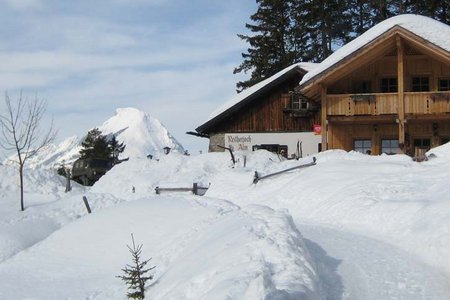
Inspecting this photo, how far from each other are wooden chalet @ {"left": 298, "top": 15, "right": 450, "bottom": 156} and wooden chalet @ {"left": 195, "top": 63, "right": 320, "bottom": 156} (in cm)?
312

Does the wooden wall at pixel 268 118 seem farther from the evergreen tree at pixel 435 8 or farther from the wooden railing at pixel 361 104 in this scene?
the evergreen tree at pixel 435 8

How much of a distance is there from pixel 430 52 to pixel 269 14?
825 inches

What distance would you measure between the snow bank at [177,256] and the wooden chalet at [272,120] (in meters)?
16.3

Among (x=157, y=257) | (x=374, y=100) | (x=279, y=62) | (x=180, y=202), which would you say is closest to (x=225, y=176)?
(x=180, y=202)

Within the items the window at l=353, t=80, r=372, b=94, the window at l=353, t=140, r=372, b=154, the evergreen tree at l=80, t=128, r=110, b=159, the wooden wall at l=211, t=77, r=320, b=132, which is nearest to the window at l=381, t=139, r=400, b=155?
the window at l=353, t=140, r=372, b=154

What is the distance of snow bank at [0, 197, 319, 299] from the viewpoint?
643cm

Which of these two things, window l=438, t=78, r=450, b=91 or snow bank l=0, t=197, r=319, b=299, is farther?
window l=438, t=78, r=450, b=91

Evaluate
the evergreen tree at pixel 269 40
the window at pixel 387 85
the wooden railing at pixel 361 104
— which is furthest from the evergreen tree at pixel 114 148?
the window at pixel 387 85

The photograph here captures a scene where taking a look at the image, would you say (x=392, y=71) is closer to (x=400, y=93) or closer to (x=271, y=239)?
(x=400, y=93)

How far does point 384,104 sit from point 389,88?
2612 millimetres

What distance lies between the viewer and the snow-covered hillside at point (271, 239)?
730cm

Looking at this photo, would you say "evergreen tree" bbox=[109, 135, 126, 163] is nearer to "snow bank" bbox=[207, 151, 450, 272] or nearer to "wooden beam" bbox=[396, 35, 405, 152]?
"wooden beam" bbox=[396, 35, 405, 152]

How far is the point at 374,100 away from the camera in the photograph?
25641 millimetres

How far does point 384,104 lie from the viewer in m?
25.5
